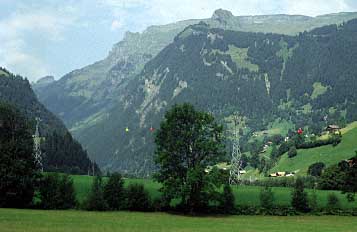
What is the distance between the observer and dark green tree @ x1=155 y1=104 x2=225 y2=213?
79625mm

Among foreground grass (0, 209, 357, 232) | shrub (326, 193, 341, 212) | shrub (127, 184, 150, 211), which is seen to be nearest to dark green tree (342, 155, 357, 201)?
shrub (326, 193, 341, 212)

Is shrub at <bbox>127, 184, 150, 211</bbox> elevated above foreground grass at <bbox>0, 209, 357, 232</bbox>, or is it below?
above

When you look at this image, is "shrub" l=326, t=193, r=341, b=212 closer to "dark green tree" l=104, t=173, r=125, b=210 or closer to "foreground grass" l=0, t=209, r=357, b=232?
"foreground grass" l=0, t=209, r=357, b=232

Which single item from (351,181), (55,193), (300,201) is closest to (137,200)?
(55,193)

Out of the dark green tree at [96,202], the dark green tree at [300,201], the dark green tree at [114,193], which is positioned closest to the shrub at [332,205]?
the dark green tree at [300,201]

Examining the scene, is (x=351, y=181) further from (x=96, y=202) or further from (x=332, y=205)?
(x=96, y=202)

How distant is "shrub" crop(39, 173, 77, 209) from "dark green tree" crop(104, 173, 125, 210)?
583 centimetres

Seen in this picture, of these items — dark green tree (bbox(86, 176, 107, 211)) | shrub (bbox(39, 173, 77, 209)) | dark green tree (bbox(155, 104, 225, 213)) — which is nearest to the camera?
dark green tree (bbox(155, 104, 225, 213))

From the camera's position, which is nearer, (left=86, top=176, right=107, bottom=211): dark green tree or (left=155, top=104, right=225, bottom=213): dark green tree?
(left=155, top=104, right=225, bottom=213): dark green tree

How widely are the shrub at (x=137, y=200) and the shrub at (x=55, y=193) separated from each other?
9287mm

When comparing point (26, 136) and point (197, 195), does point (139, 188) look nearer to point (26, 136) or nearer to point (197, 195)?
point (197, 195)

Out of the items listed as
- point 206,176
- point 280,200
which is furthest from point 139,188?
point 280,200

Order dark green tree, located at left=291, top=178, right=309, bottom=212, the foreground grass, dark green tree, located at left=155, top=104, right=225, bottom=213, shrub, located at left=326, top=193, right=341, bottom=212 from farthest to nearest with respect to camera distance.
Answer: shrub, located at left=326, top=193, right=341, bottom=212 < dark green tree, located at left=291, top=178, right=309, bottom=212 < dark green tree, located at left=155, top=104, right=225, bottom=213 < the foreground grass

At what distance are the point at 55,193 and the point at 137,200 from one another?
13464mm
